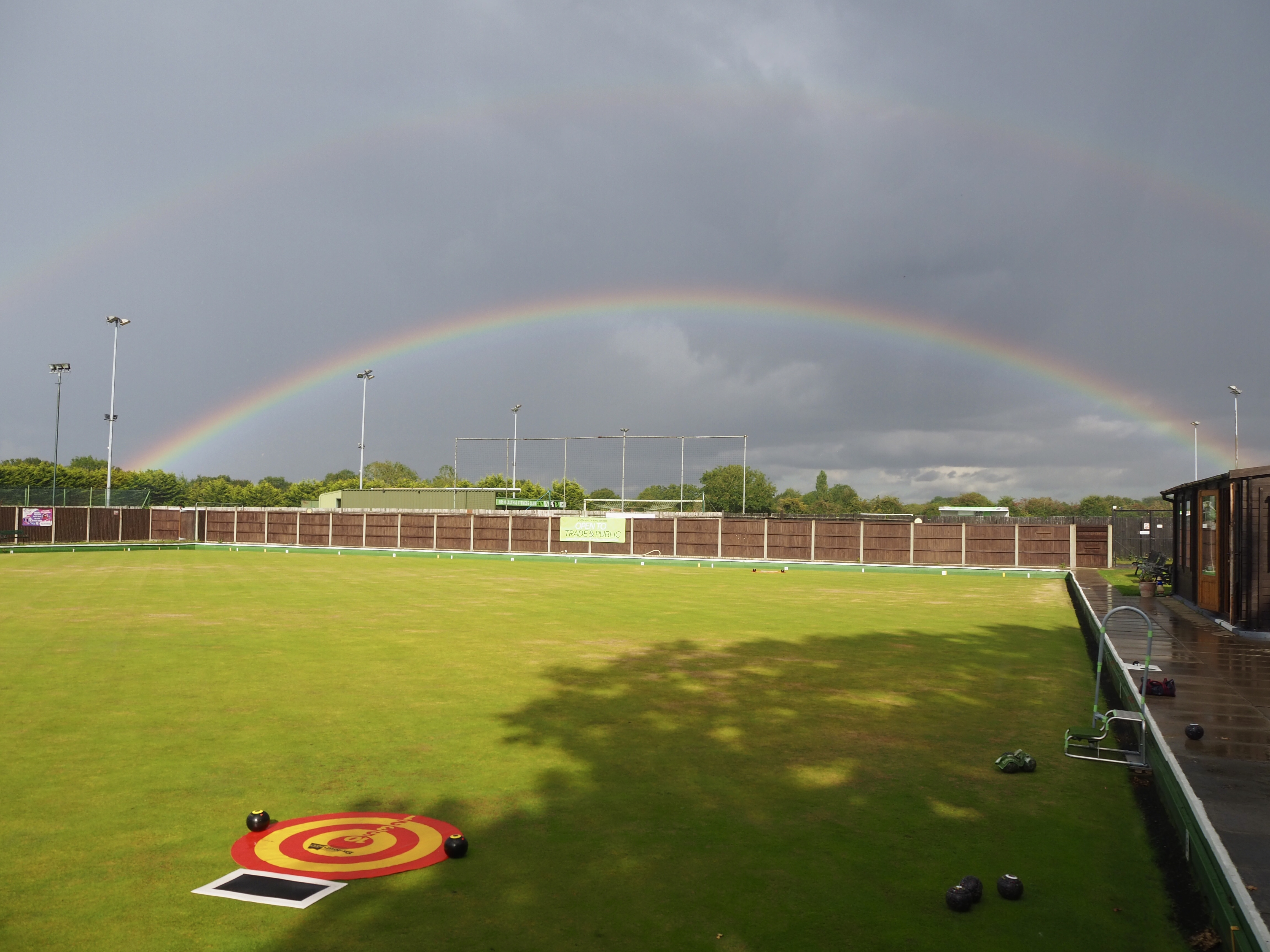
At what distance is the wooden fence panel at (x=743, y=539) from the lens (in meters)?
46.7

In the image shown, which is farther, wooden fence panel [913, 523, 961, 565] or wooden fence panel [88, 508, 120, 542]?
wooden fence panel [88, 508, 120, 542]

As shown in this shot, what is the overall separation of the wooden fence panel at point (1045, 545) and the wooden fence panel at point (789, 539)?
996 centimetres

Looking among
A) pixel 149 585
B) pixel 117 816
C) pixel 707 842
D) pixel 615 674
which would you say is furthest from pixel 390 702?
pixel 149 585

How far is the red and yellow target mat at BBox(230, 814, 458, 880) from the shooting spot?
5.83 meters

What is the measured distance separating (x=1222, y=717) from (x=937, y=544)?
35299 millimetres

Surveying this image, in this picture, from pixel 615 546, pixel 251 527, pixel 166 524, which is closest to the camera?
pixel 615 546

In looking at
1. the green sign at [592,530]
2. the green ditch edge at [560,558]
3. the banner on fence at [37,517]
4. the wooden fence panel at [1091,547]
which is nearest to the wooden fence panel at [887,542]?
the green ditch edge at [560,558]

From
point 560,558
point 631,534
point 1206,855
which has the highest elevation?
point 631,534

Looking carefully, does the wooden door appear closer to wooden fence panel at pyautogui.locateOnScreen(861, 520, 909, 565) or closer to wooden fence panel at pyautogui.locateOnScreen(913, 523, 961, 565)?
wooden fence panel at pyautogui.locateOnScreen(913, 523, 961, 565)

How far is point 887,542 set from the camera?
4394 cm

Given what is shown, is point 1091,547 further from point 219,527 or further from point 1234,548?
point 219,527

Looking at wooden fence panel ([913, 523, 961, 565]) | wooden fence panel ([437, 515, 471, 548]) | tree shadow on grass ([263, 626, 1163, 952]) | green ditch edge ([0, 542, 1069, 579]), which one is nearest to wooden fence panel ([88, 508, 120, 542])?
green ditch edge ([0, 542, 1069, 579])

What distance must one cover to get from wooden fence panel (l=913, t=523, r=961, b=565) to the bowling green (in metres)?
26.3

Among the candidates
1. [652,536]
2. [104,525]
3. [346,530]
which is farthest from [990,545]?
[104,525]
